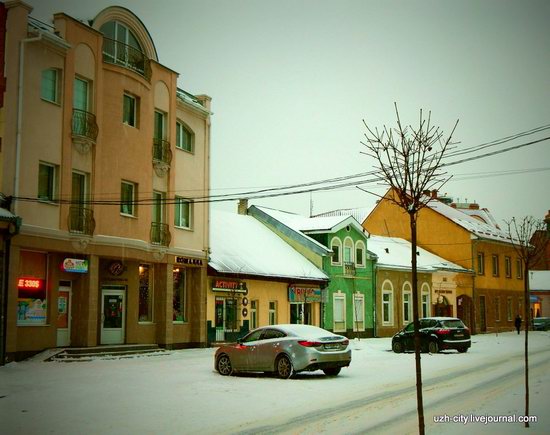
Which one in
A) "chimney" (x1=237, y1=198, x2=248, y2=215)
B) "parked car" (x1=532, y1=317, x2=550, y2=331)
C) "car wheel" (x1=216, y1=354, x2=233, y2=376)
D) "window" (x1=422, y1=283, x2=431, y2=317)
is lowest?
"parked car" (x1=532, y1=317, x2=550, y2=331)

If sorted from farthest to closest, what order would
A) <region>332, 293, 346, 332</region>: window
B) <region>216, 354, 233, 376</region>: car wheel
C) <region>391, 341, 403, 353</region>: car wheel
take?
1. <region>332, 293, 346, 332</region>: window
2. <region>391, 341, 403, 353</region>: car wheel
3. <region>216, 354, 233, 376</region>: car wheel

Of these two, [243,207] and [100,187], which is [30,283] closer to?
[100,187]

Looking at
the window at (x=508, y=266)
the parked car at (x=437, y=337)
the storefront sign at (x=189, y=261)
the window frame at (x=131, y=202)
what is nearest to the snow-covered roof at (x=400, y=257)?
the window at (x=508, y=266)

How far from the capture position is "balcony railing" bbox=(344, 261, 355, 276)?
43.6 metres

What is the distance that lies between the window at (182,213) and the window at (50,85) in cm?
797

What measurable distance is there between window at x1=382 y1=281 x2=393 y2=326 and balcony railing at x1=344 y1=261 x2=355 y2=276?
4.14m

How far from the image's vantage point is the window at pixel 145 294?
29953 millimetres

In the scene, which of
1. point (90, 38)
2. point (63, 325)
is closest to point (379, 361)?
point (63, 325)

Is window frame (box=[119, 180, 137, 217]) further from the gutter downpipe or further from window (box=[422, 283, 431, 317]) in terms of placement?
window (box=[422, 283, 431, 317])

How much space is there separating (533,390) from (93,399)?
9.39 meters

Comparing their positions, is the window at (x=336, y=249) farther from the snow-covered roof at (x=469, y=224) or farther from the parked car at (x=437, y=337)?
the snow-covered roof at (x=469, y=224)

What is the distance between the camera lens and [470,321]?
5481 cm

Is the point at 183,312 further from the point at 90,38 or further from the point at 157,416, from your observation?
the point at 157,416

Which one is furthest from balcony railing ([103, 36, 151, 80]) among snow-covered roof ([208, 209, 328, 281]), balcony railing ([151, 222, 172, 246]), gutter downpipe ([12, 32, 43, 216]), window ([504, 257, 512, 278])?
window ([504, 257, 512, 278])
